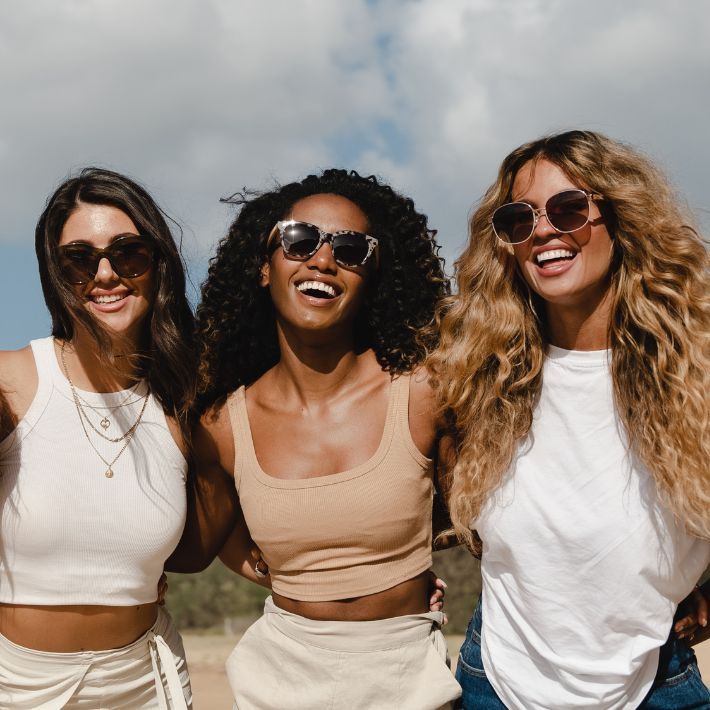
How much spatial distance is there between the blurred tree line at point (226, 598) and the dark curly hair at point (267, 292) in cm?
883

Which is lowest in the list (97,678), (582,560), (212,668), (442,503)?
(212,668)

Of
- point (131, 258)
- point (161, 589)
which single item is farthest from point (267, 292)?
point (161, 589)

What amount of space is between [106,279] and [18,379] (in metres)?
0.45

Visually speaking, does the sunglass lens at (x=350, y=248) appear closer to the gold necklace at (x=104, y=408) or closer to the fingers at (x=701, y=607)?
the gold necklace at (x=104, y=408)

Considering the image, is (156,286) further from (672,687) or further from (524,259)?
(672,687)

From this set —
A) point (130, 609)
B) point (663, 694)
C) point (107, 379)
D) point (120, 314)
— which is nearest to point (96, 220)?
point (120, 314)

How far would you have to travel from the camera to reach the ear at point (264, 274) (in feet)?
12.5

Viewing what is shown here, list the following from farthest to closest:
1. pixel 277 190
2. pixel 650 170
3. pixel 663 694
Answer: pixel 277 190, pixel 650 170, pixel 663 694

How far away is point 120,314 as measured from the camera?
3.36 meters

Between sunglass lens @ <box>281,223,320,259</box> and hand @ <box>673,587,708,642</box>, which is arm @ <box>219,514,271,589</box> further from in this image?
hand @ <box>673,587,708,642</box>

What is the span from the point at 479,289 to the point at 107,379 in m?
1.35

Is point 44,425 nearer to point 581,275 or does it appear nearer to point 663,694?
point 581,275

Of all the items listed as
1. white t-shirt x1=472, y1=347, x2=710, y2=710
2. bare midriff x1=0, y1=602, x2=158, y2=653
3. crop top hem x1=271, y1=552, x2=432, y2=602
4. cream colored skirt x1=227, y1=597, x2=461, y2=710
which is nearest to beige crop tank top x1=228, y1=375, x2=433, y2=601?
crop top hem x1=271, y1=552, x2=432, y2=602

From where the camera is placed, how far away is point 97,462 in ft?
10.6
